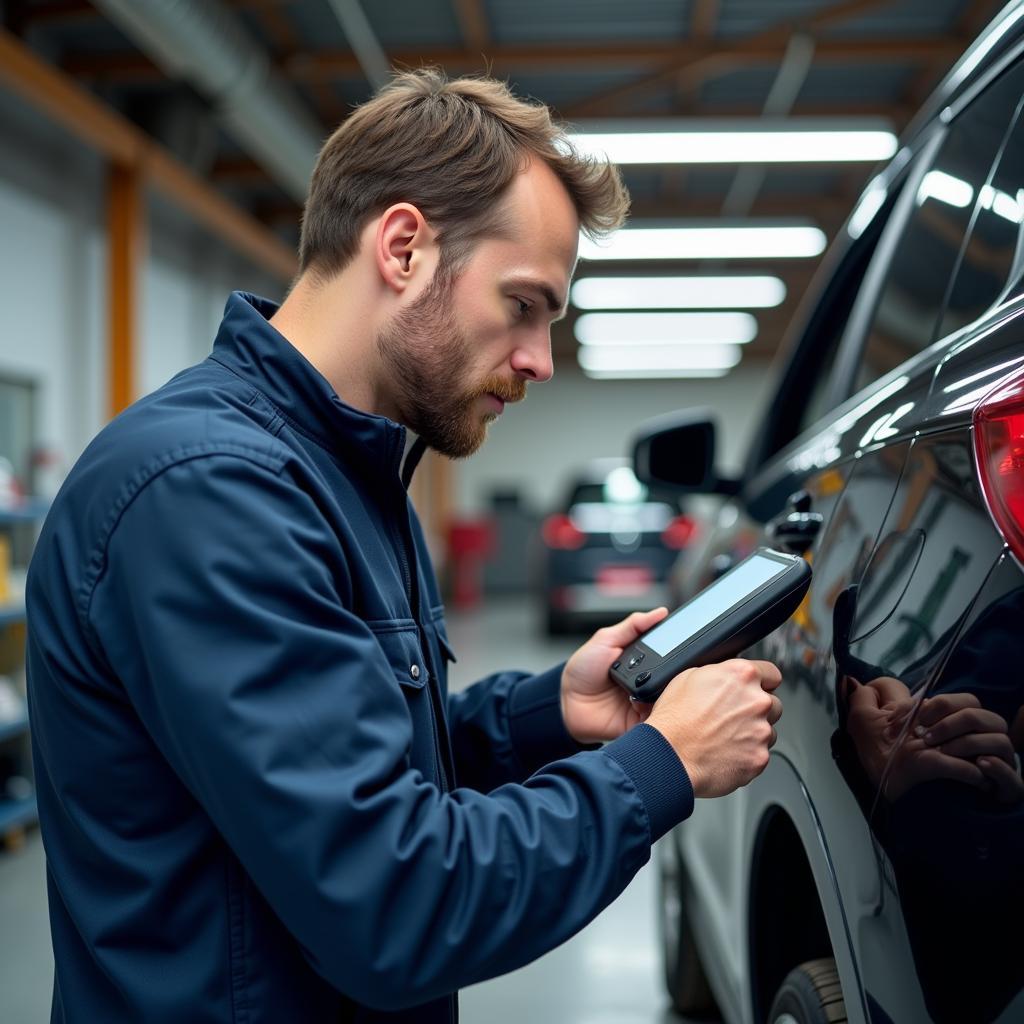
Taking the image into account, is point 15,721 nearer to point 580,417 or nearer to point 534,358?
point 534,358

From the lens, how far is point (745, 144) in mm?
6652

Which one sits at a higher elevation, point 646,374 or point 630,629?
point 646,374

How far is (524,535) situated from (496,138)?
16.2m

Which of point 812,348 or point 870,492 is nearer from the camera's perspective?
point 870,492

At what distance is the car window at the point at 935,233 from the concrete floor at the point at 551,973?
1752 mm

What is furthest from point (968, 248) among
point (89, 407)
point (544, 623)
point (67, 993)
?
point (544, 623)

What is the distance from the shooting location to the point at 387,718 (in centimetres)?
89

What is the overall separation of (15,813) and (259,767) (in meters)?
3.75

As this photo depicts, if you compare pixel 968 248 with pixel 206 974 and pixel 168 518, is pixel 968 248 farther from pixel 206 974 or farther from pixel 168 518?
pixel 206 974

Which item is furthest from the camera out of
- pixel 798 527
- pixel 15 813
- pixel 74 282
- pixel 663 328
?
pixel 663 328

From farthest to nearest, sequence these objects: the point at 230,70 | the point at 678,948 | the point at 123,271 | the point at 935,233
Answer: the point at 123,271, the point at 230,70, the point at 678,948, the point at 935,233

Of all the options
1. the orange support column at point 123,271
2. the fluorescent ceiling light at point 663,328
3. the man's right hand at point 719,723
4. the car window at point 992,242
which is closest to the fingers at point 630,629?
the man's right hand at point 719,723

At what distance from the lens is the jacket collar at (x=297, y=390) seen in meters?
1.06

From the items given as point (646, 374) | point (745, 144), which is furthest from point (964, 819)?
point (646, 374)
